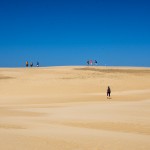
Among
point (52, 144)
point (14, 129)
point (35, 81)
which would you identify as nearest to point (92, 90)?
point (35, 81)

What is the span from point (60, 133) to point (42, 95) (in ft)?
70.0

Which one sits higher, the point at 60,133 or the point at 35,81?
the point at 35,81

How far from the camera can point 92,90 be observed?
36312mm

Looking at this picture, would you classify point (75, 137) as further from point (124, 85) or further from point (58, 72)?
point (58, 72)

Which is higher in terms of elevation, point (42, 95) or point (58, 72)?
point (58, 72)

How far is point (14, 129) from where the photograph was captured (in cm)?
1247

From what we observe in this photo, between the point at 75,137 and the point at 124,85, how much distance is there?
29194 millimetres

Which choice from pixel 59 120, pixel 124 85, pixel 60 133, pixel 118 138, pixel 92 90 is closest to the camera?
pixel 118 138

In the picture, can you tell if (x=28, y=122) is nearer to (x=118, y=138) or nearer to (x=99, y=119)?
(x=99, y=119)

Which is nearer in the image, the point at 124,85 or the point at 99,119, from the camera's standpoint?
the point at 99,119

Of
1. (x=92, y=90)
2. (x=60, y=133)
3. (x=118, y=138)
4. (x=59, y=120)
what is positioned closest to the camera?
(x=118, y=138)

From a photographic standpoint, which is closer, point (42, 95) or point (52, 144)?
point (52, 144)

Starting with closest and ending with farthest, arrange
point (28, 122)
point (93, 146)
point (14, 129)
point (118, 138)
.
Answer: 1. point (93, 146)
2. point (118, 138)
3. point (14, 129)
4. point (28, 122)

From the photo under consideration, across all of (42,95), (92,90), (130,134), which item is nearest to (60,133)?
(130,134)
